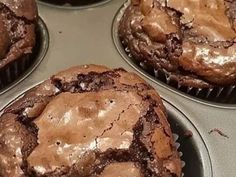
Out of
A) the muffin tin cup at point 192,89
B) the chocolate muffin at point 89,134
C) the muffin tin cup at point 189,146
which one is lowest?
the muffin tin cup at point 189,146

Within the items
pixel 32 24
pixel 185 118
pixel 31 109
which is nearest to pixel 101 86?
pixel 31 109

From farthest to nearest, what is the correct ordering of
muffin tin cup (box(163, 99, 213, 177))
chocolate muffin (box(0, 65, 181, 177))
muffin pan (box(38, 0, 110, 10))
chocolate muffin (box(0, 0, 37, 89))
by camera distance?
1. muffin pan (box(38, 0, 110, 10))
2. chocolate muffin (box(0, 0, 37, 89))
3. muffin tin cup (box(163, 99, 213, 177))
4. chocolate muffin (box(0, 65, 181, 177))

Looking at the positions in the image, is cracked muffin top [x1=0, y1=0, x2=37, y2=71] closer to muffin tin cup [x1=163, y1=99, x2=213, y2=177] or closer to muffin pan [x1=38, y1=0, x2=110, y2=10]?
muffin pan [x1=38, y1=0, x2=110, y2=10]

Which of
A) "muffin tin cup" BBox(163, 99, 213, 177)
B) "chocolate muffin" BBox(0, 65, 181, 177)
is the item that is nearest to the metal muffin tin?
"muffin tin cup" BBox(163, 99, 213, 177)

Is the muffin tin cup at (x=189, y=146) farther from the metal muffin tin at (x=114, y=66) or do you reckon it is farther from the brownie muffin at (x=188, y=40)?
the brownie muffin at (x=188, y=40)

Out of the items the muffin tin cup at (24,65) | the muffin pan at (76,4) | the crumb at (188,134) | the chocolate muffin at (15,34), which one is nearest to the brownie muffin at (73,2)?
the muffin pan at (76,4)

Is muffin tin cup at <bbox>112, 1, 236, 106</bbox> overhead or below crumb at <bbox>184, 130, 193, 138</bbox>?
overhead

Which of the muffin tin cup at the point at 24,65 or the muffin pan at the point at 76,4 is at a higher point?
the muffin pan at the point at 76,4
